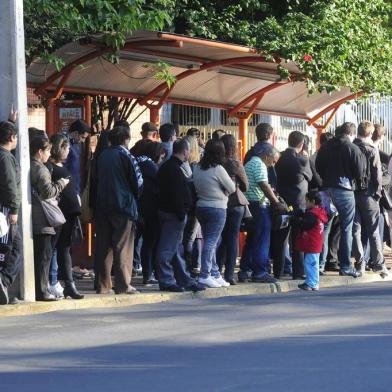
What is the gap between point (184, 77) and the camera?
19.2 meters

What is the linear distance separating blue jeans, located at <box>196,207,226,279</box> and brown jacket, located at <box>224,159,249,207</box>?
0.41m

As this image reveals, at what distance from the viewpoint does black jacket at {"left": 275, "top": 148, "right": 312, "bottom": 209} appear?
17.4 m

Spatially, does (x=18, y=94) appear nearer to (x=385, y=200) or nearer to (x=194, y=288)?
(x=194, y=288)

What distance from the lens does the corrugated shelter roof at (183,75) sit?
1700 centimetres

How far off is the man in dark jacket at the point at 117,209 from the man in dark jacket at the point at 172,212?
46cm

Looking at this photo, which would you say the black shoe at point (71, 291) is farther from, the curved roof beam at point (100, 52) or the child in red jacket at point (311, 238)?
the curved roof beam at point (100, 52)

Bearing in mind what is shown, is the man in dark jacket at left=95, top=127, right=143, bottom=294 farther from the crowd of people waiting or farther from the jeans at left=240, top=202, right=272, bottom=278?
the jeans at left=240, top=202, right=272, bottom=278

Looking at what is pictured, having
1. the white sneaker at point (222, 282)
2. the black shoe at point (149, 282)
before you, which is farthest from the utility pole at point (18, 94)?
the white sneaker at point (222, 282)

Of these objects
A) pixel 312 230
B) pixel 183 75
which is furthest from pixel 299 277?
pixel 183 75

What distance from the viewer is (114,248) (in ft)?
49.0

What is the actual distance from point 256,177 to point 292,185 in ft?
2.99

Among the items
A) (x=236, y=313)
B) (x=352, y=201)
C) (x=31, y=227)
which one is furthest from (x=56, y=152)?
(x=352, y=201)

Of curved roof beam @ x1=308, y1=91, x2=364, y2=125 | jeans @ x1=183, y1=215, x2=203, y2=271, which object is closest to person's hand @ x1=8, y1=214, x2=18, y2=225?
jeans @ x1=183, y1=215, x2=203, y2=271

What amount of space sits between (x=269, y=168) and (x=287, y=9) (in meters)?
5.68
